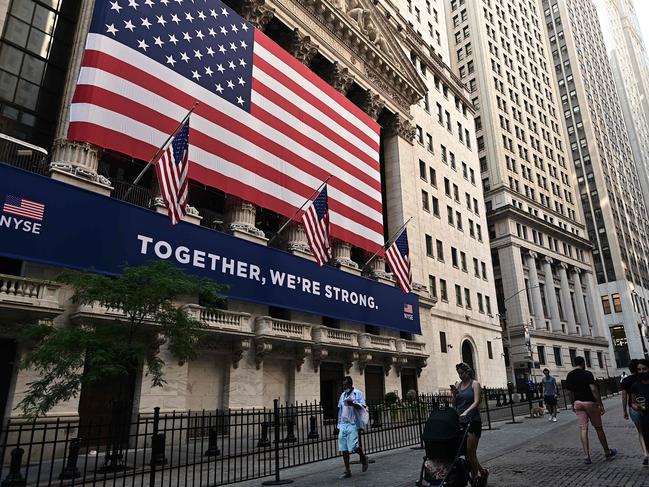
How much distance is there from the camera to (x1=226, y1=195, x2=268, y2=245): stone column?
22.9 m

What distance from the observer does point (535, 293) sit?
196ft

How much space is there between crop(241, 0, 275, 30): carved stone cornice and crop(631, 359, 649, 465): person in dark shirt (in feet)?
87.6

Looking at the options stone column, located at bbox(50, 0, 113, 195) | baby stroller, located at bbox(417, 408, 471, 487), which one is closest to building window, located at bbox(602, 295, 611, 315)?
stone column, located at bbox(50, 0, 113, 195)

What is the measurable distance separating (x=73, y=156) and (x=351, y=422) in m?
14.4

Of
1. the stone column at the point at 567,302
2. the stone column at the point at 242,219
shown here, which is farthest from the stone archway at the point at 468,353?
the stone column at the point at 567,302

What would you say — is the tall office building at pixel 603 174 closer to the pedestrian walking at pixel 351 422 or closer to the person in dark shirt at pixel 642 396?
the person in dark shirt at pixel 642 396

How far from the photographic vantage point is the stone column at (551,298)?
6159 cm

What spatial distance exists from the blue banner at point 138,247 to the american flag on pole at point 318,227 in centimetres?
341

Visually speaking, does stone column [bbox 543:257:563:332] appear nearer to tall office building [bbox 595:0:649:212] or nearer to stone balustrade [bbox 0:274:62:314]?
stone balustrade [bbox 0:274:62:314]

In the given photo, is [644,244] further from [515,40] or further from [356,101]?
[356,101]

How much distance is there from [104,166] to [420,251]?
990 inches

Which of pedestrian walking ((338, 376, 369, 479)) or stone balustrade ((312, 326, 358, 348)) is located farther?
stone balustrade ((312, 326, 358, 348))

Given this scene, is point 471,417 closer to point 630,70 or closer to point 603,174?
point 603,174

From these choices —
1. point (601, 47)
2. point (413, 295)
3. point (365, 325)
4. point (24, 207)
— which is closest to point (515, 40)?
point (601, 47)
